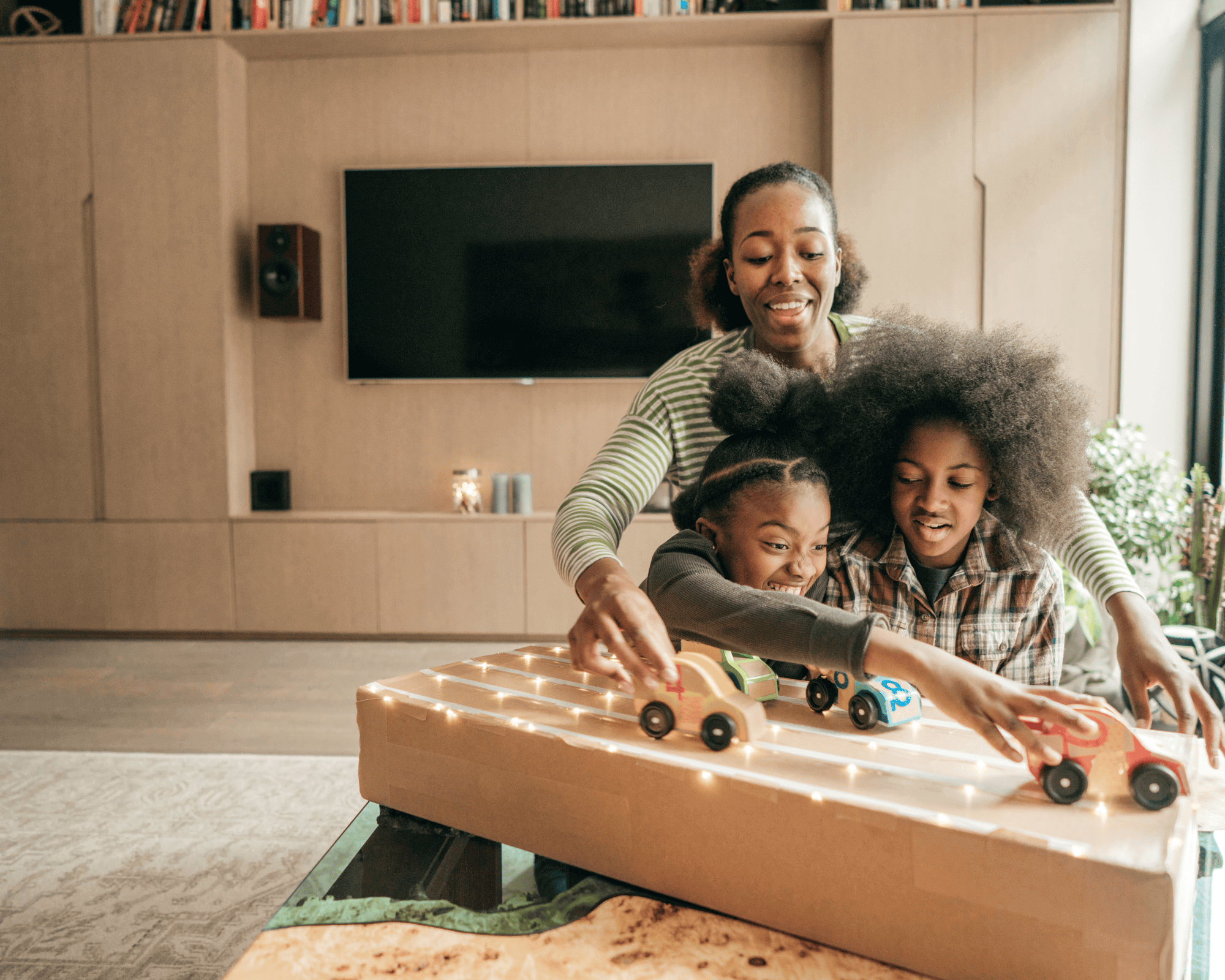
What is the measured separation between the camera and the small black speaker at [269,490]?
11.8ft

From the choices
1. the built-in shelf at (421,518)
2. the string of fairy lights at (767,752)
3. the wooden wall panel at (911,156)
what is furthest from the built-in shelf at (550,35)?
the string of fairy lights at (767,752)

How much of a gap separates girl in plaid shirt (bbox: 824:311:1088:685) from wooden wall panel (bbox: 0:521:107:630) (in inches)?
136

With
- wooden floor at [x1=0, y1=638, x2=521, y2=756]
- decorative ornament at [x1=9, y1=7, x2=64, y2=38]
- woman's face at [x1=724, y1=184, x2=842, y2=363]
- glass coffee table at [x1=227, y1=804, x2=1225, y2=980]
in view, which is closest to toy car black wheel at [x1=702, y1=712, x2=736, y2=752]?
glass coffee table at [x1=227, y1=804, x2=1225, y2=980]

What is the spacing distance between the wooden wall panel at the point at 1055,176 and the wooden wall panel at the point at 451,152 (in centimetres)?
69

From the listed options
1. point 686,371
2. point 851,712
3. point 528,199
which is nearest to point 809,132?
point 528,199

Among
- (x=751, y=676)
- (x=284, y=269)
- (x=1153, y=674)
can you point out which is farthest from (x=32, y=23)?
(x=1153, y=674)

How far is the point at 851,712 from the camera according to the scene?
73 cm

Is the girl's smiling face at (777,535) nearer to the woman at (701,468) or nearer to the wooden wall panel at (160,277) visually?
the woman at (701,468)

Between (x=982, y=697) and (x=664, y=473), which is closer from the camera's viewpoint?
(x=982, y=697)

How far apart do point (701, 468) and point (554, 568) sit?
220 cm

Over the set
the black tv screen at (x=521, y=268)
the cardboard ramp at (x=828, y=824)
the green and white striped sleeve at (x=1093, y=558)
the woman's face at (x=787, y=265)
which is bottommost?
the cardboard ramp at (x=828, y=824)

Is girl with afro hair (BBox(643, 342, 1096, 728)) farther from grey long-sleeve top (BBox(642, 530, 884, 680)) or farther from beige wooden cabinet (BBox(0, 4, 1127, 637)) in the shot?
beige wooden cabinet (BBox(0, 4, 1127, 637))

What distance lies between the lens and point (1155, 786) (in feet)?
1.81

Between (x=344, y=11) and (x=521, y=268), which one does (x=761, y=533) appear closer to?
(x=521, y=268)
